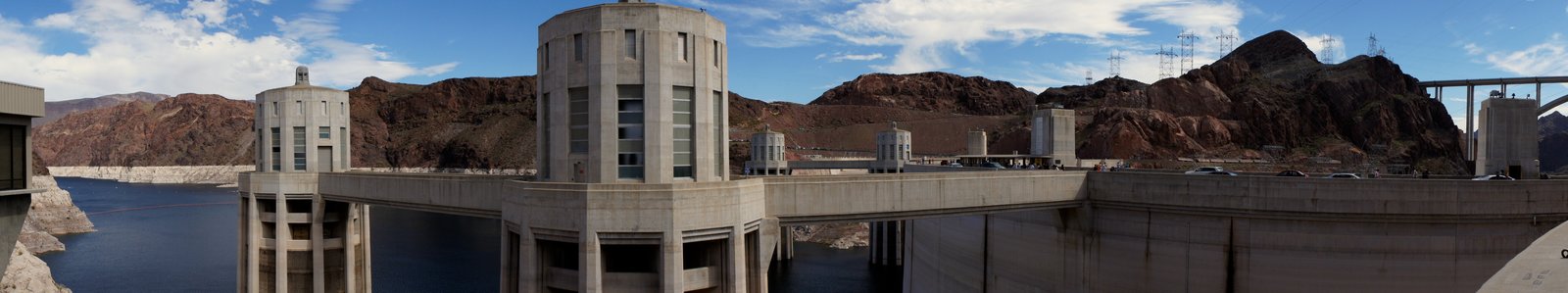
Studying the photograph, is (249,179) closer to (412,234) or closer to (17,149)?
(17,149)

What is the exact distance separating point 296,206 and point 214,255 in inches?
2686

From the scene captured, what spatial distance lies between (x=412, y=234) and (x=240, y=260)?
75.1 m

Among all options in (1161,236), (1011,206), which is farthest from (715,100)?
(1161,236)

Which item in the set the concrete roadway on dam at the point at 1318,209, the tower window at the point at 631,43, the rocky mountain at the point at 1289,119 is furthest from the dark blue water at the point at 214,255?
the rocky mountain at the point at 1289,119

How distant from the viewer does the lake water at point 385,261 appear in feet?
242

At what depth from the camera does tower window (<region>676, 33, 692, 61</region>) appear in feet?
59.1

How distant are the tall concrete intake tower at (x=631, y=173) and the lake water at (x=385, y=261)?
54.9 m

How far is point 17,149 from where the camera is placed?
27922 mm

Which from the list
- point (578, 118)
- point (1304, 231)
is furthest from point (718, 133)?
point (1304, 231)

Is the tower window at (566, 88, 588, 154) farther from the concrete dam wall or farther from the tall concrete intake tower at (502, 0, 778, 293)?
the concrete dam wall

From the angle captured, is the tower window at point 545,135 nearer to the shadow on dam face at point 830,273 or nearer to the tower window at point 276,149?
the tower window at point 276,149

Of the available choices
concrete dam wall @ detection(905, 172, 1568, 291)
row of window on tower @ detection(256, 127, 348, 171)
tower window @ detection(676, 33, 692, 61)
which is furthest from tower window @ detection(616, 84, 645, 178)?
row of window on tower @ detection(256, 127, 348, 171)

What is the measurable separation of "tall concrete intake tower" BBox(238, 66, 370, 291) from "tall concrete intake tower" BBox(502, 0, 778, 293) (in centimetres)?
2319

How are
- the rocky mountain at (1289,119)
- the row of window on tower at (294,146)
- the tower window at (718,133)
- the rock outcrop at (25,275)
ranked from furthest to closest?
the rocky mountain at (1289,119) → the rock outcrop at (25,275) → the row of window on tower at (294,146) → the tower window at (718,133)
